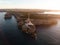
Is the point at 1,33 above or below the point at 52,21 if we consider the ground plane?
below

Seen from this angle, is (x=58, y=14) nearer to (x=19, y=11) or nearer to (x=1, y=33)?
(x=19, y=11)

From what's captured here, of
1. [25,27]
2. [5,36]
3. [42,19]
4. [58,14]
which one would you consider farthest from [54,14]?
[5,36]

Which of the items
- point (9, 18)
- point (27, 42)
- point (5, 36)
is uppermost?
point (9, 18)

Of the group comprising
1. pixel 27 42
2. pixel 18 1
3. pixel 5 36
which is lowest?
pixel 27 42

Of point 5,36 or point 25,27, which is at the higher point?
point 25,27

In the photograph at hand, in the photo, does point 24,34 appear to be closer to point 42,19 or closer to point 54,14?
point 42,19

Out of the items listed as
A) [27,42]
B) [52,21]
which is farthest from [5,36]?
[52,21]
